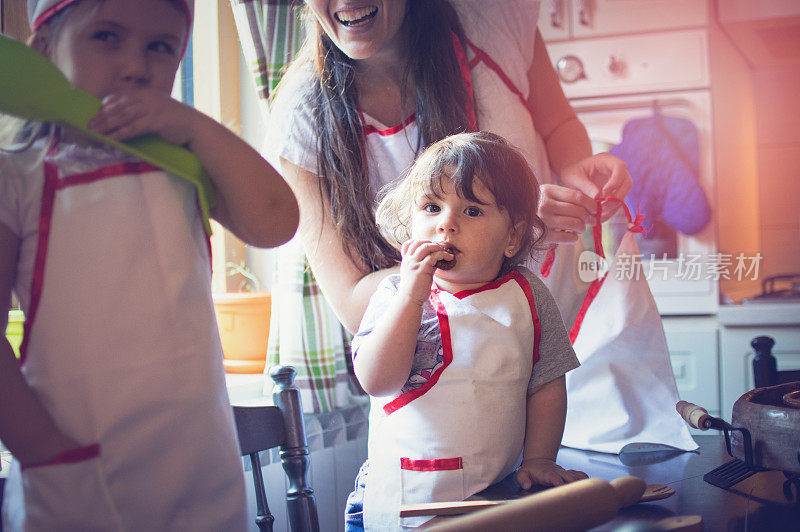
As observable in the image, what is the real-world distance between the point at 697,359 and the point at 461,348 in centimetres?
150

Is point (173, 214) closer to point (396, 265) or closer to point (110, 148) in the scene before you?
point (110, 148)

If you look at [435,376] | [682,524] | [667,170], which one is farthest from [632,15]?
[682,524]

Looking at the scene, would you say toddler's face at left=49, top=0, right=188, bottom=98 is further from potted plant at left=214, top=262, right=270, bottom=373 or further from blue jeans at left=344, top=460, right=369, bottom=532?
potted plant at left=214, top=262, right=270, bottom=373

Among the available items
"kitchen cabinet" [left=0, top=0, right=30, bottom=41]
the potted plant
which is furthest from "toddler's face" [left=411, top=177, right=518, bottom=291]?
the potted plant

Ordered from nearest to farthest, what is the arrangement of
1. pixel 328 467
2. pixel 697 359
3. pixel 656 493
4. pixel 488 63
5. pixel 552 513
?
pixel 552 513, pixel 656 493, pixel 488 63, pixel 328 467, pixel 697 359

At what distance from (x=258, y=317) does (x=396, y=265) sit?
0.47 meters

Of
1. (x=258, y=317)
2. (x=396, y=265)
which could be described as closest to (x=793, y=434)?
(x=396, y=265)

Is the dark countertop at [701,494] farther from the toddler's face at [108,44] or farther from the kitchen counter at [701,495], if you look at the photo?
the toddler's face at [108,44]

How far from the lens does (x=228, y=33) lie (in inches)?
33.2

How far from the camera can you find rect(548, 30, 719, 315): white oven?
1.92m

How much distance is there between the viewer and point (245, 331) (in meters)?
1.21

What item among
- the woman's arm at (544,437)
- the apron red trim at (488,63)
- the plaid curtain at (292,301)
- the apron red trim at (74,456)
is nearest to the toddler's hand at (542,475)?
the woman's arm at (544,437)

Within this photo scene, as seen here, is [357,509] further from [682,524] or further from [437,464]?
[682,524]

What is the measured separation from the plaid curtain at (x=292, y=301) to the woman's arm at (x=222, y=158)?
651 mm
